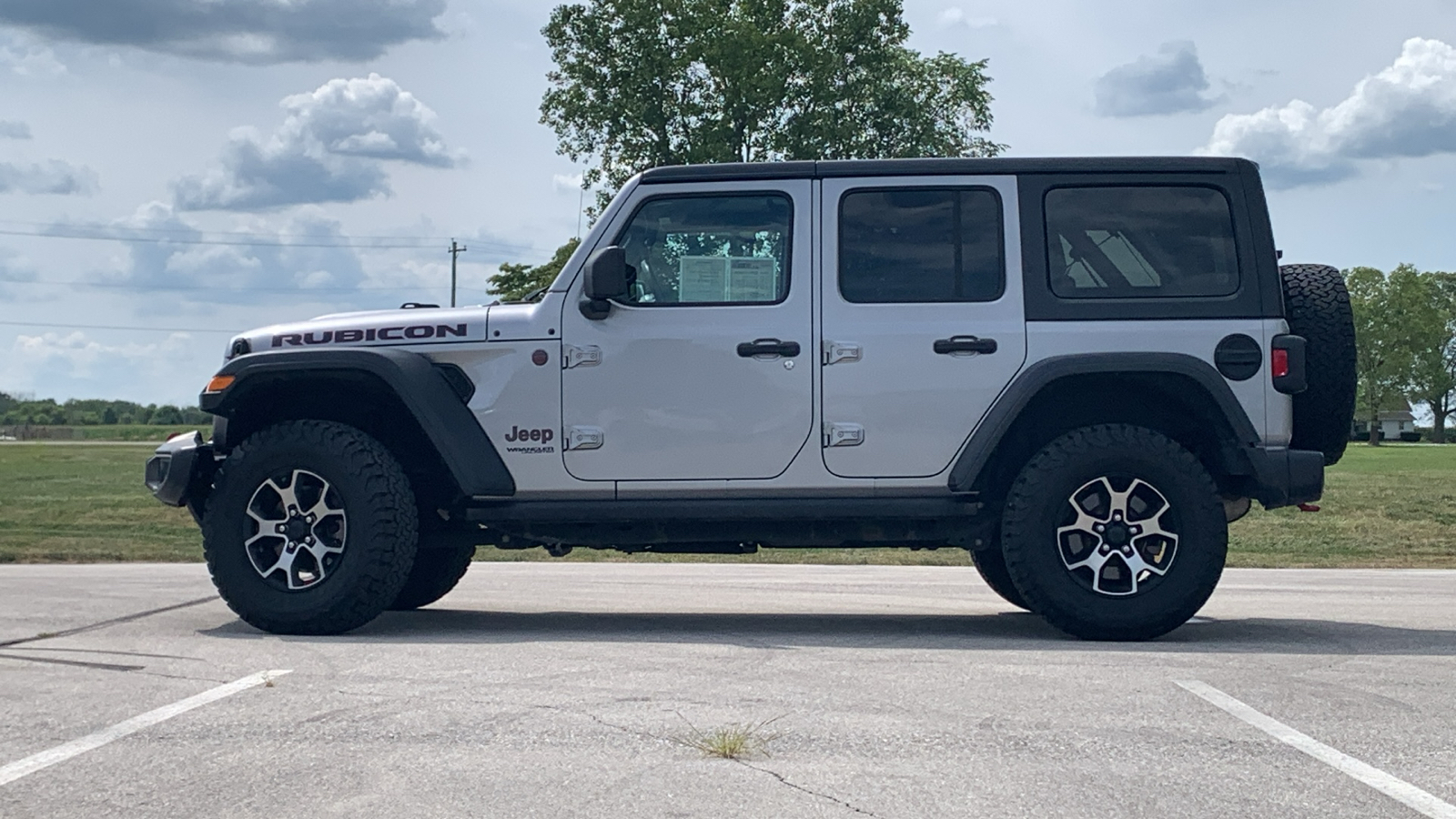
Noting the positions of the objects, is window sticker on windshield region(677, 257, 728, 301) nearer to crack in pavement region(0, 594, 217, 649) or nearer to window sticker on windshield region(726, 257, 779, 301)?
window sticker on windshield region(726, 257, 779, 301)

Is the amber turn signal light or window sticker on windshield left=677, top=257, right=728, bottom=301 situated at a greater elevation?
window sticker on windshield left=677, top=257, right=728, bottom=301

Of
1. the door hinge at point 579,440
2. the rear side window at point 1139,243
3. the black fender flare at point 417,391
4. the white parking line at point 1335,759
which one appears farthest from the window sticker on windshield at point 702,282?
the white parking line at point 1335,759

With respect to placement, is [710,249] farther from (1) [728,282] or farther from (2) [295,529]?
(2) [295,529]

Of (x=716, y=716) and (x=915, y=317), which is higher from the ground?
(x=915, y=317)

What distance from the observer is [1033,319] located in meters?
6.96

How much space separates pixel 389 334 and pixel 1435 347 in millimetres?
97395

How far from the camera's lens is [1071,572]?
268 inches

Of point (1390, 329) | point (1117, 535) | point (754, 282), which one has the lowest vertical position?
point (1117, 535)

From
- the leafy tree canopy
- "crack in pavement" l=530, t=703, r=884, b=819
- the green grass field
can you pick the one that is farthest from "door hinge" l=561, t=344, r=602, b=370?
the leafy tree canopy

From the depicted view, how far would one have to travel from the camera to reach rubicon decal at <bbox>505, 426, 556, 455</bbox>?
7086 millimetres

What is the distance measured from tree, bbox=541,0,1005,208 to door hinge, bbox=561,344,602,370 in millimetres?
22866

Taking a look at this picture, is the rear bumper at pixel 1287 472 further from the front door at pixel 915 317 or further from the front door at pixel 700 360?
the front door at pixel 700 360

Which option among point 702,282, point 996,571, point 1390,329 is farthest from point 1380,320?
point 702,282

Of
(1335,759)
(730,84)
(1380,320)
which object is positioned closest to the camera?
(1335,759)
